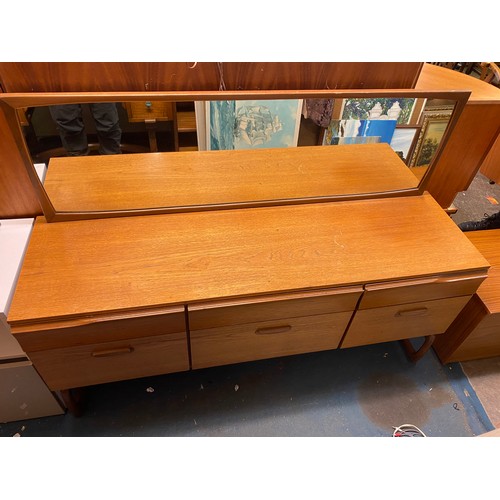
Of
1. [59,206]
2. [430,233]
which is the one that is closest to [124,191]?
[59,206]

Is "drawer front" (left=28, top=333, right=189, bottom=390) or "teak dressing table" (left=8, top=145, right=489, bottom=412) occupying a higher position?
"teak dressing table" (left=8, top=145, right=489, bottom=412)

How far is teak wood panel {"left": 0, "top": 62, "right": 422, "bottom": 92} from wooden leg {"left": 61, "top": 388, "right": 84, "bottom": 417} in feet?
3.11

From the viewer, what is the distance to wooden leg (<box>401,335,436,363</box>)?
149 cm

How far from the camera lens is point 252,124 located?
1305 millimetres

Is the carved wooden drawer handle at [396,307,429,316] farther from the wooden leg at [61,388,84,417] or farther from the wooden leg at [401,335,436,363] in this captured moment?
the wooden leg at [61,388,84,417]

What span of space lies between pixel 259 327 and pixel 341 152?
2.59ft

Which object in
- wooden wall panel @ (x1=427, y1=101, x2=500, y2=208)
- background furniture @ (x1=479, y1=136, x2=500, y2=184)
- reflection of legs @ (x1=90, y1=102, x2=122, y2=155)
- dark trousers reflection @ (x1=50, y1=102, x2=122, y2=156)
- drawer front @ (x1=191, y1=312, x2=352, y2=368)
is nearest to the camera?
drawer front @ (x1=191, y1=312, x2=352, y2=368)

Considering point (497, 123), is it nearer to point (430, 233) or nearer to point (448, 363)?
point (430, 233)

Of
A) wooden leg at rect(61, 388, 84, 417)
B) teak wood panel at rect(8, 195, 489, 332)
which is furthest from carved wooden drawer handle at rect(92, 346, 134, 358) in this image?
wooden leg at rect(61, 388, 84, 417)

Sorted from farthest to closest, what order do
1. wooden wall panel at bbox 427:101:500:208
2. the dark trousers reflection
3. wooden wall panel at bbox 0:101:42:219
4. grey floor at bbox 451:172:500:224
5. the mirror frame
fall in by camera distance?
grey floor at bbox 451:172:500:224
the dark trousers reflection
wooden wall panel at bbox 427:101:500:208
wooden wall panel at bbox 0:101:42:219
the mirror frame

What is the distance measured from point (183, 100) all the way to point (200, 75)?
13cm

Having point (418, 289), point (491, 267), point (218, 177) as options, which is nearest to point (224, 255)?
point (218, 177)

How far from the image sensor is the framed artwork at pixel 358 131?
1391 mm

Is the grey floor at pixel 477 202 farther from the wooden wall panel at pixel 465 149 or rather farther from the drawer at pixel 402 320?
the drawer at pixel 402 320
